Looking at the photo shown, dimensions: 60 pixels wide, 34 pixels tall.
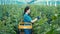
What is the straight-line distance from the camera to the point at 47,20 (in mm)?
2443

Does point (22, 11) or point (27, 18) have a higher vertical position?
point (22, 11)

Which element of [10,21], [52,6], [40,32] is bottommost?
[40,32]

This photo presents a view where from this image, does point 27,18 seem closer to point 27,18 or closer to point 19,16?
point 27,18

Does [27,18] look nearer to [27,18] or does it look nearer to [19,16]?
[27,18]

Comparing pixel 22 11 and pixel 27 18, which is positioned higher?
pixel 22 11

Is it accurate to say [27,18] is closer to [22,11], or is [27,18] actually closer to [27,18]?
[27,18]

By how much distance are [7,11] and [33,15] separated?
38 cm

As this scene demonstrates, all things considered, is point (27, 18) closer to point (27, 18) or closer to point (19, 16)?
point (27, 18)

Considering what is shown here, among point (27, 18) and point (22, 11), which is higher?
point (22, 11)

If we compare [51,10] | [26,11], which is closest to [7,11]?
[26,11]

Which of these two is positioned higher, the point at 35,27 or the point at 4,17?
the point at 4,17

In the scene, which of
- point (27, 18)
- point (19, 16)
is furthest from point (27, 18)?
point (19, 16)

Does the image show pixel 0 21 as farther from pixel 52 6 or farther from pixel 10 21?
pixel 52 6

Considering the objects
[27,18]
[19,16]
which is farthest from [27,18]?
[19,16]
